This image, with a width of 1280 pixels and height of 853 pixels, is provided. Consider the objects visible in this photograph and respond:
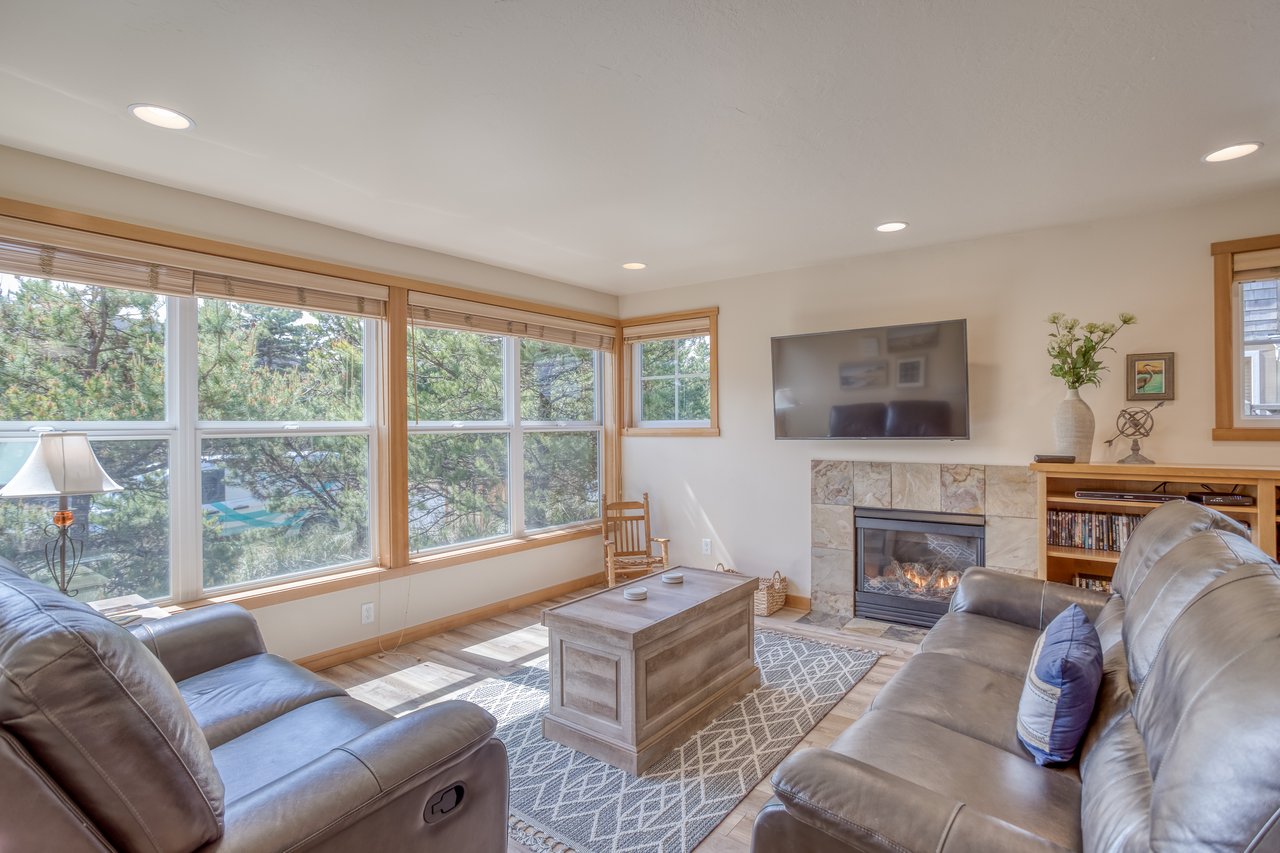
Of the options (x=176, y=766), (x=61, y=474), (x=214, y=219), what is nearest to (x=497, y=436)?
(x=214, y=219)

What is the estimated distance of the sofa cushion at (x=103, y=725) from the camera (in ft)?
3.09

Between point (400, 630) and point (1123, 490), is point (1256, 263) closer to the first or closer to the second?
point (1123, 490)

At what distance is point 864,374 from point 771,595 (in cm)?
164

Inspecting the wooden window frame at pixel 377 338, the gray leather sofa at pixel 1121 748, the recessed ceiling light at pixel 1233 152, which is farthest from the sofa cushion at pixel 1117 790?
the wooden window frame at pixel 377 338

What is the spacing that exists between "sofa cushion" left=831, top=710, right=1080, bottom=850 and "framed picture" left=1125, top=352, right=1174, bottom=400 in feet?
8.57

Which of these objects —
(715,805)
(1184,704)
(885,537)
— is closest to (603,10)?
(1184,704)

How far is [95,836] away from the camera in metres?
0.96

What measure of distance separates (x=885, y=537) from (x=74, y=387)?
4.46m

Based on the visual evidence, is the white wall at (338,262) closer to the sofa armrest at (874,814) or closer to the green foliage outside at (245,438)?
the green foliage outside at (245,438)

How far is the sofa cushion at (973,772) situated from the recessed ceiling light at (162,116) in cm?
295

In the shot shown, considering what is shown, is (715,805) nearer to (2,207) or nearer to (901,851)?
(901,851)

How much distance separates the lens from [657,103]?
210cm

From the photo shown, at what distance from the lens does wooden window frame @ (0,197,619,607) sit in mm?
2674

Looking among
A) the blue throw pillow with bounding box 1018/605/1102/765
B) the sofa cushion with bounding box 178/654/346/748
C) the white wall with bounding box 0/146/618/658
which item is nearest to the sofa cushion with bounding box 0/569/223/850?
the sofa cushion with bounding box 178/654/346/748
